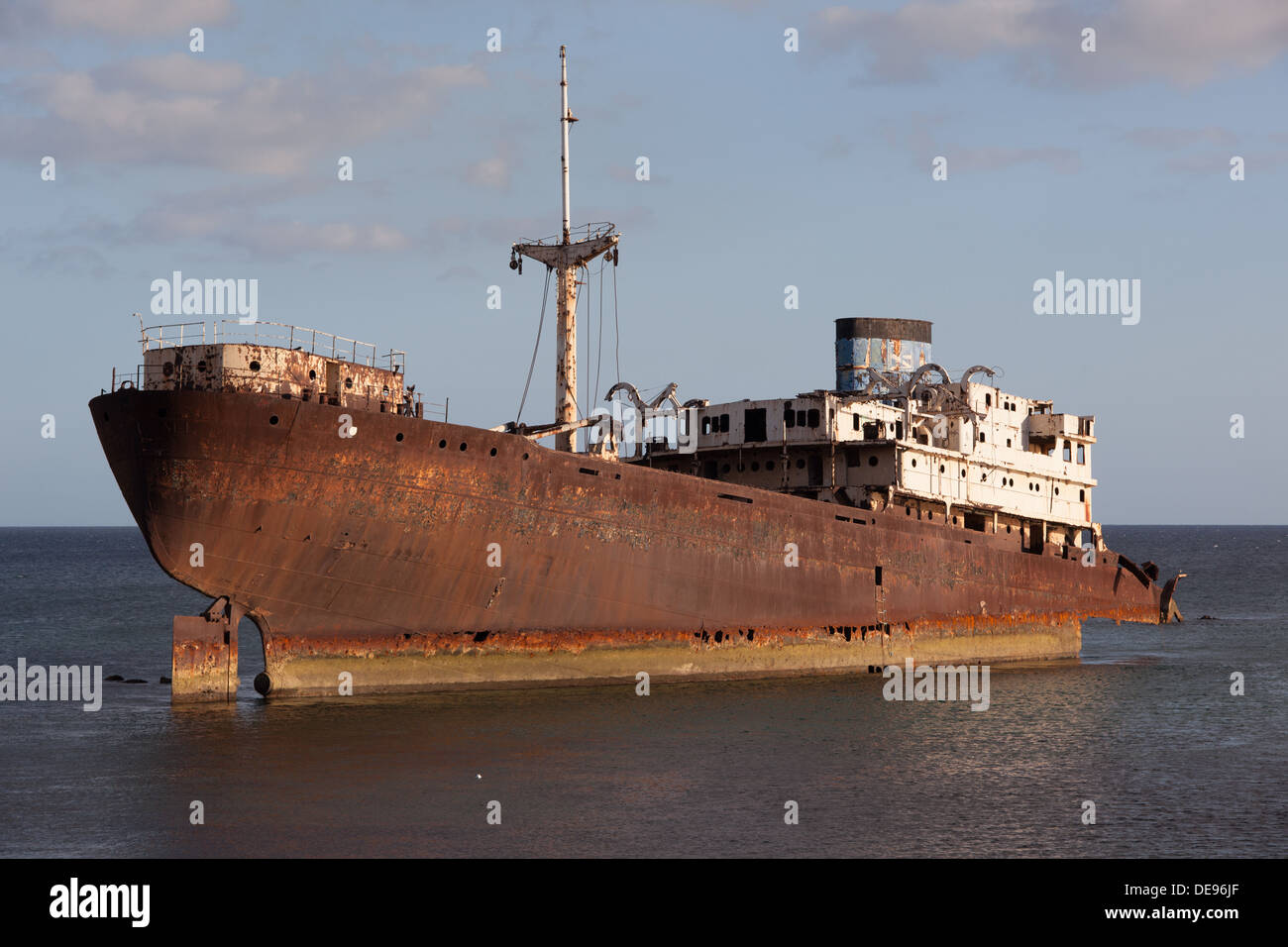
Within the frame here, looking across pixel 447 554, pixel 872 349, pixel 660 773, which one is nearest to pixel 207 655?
pixel 447 554

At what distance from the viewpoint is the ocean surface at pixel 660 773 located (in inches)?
586

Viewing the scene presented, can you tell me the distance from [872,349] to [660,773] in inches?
860

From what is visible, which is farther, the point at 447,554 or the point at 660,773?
the point at 447,554

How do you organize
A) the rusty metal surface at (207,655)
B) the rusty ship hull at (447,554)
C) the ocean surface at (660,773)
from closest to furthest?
1. the ocean surface at (660,773)
2. the rusty ship hull at (447,554)
3. the rusty metal surface at (207,655)

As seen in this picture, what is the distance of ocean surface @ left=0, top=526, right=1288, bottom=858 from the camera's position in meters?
14.9

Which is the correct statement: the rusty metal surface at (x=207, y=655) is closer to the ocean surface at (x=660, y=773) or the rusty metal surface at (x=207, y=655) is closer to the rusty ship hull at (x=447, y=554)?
the rusty ship hull at (x=447, y=554)

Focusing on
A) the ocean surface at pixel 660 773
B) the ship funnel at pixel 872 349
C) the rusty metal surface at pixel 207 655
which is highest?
the ship funnel at pixel 872 349

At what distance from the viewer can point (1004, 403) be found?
3797 cm

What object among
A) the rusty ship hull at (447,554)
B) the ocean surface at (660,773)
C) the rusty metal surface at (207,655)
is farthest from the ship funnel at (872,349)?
the rusty metal surface at (207,655)

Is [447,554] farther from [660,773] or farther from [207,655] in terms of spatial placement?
[660,773]

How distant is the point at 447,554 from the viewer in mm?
23422

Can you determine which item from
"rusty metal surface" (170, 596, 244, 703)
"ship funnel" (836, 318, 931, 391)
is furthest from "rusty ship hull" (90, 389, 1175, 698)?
"ship funnel" (836, 318, 931, 391)

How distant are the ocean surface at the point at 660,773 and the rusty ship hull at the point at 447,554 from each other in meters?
0.82
